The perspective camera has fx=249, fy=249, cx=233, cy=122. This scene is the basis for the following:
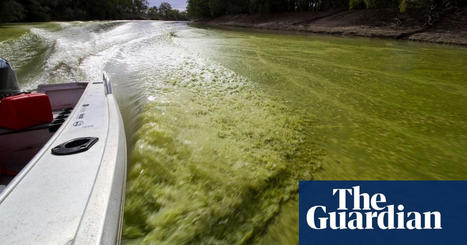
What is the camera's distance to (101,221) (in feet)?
4.09

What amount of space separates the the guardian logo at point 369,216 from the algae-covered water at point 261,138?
0.71 feet

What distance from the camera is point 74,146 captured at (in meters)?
1.92

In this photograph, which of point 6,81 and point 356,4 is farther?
point 356,4

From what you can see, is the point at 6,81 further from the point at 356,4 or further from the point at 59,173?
the point at 356,4

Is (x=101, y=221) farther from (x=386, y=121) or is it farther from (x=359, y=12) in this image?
(x=359, y=12)

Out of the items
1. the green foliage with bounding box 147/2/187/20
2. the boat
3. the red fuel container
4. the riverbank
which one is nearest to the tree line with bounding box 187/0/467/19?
the riverbank

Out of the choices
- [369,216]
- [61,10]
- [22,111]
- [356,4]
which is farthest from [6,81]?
[61,10]

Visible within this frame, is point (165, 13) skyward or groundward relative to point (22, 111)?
skyward

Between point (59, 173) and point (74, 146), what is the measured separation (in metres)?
0.38

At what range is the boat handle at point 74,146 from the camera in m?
1.81

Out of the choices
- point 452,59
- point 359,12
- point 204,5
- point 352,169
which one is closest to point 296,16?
point 359,12

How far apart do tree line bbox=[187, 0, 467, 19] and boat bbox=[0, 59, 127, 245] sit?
71.3ft

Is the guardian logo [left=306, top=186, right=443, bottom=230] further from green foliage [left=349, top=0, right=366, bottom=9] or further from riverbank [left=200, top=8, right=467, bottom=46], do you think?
green foliage [left=349, top=0, right=366, bottom=9]

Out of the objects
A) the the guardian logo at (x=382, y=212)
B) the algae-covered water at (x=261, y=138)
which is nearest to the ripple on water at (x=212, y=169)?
the algae-covered water at (x=261, y=138)
